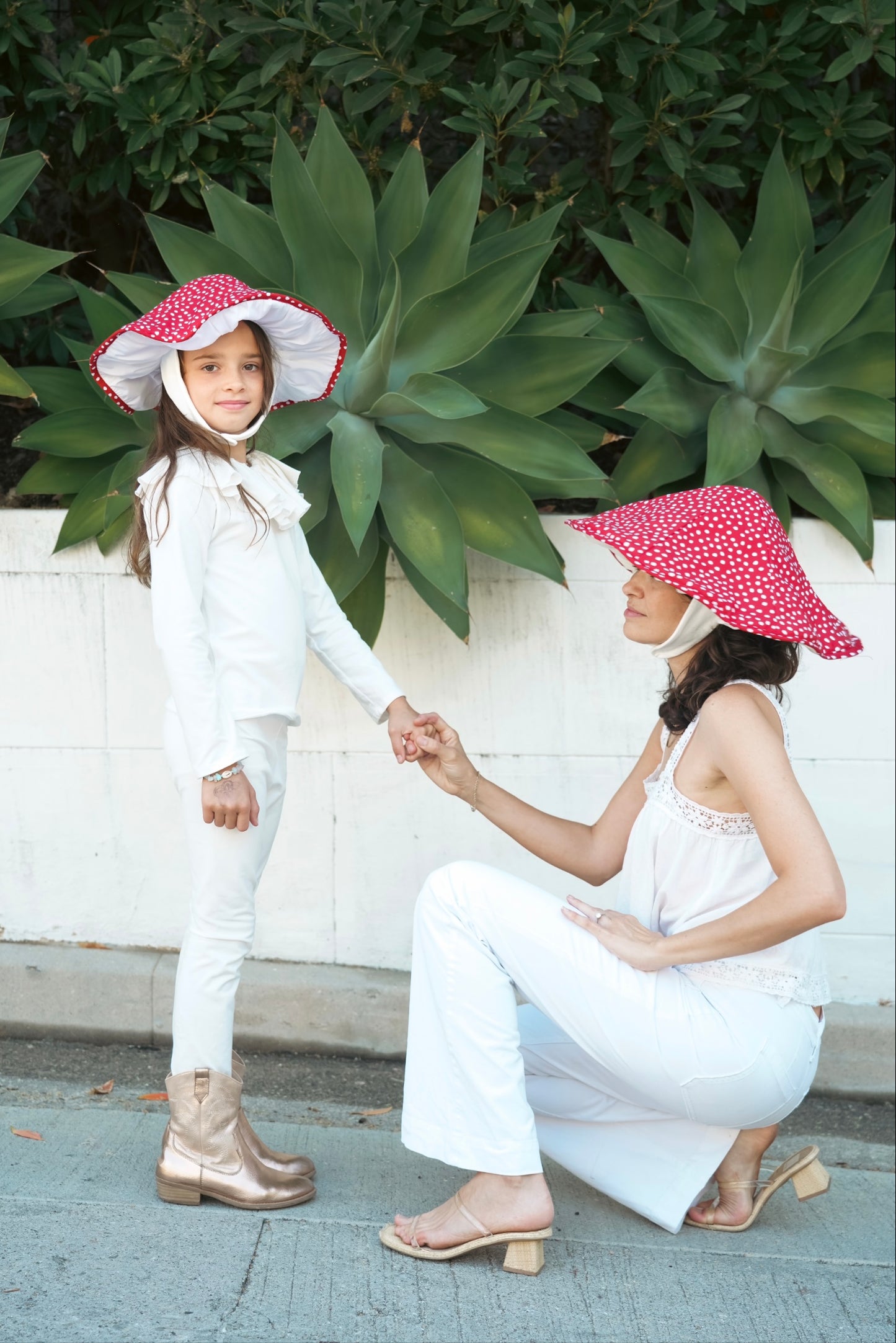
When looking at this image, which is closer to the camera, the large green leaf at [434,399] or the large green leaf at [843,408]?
the large green leaf at [434,399]

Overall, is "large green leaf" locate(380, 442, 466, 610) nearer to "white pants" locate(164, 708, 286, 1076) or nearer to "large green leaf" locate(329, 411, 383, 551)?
"large green leaf" locate(329, 411, 383, 551)

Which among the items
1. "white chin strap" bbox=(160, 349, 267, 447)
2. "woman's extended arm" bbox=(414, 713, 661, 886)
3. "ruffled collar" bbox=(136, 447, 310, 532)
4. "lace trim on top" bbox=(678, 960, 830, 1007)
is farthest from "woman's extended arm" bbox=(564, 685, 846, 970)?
"white chin strap" bbox=(160, 349, 267, 447)

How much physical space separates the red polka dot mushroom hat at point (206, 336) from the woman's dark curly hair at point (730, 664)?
99 centimetres

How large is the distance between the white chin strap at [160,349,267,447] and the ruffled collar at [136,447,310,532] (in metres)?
0.05

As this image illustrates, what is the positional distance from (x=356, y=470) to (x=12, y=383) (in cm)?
89

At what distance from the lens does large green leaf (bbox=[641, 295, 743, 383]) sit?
11.8 ft

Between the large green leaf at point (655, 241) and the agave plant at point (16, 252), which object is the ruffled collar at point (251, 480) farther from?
the large green leaf at point (655, 241)

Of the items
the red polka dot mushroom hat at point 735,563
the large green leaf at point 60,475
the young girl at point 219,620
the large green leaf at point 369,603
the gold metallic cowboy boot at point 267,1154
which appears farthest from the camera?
the large green leaf at point 60,475

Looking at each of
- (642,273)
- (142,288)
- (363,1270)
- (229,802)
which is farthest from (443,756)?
(642,273)

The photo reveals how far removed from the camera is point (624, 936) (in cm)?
240

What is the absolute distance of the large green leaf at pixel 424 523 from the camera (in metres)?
3.30

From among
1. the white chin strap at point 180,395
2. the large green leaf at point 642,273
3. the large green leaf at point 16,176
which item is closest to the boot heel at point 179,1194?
the white chin strap at point 180,395

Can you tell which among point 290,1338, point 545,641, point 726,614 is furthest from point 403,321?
point 290,1338

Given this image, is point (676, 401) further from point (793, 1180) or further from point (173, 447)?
point (793, 1180)
